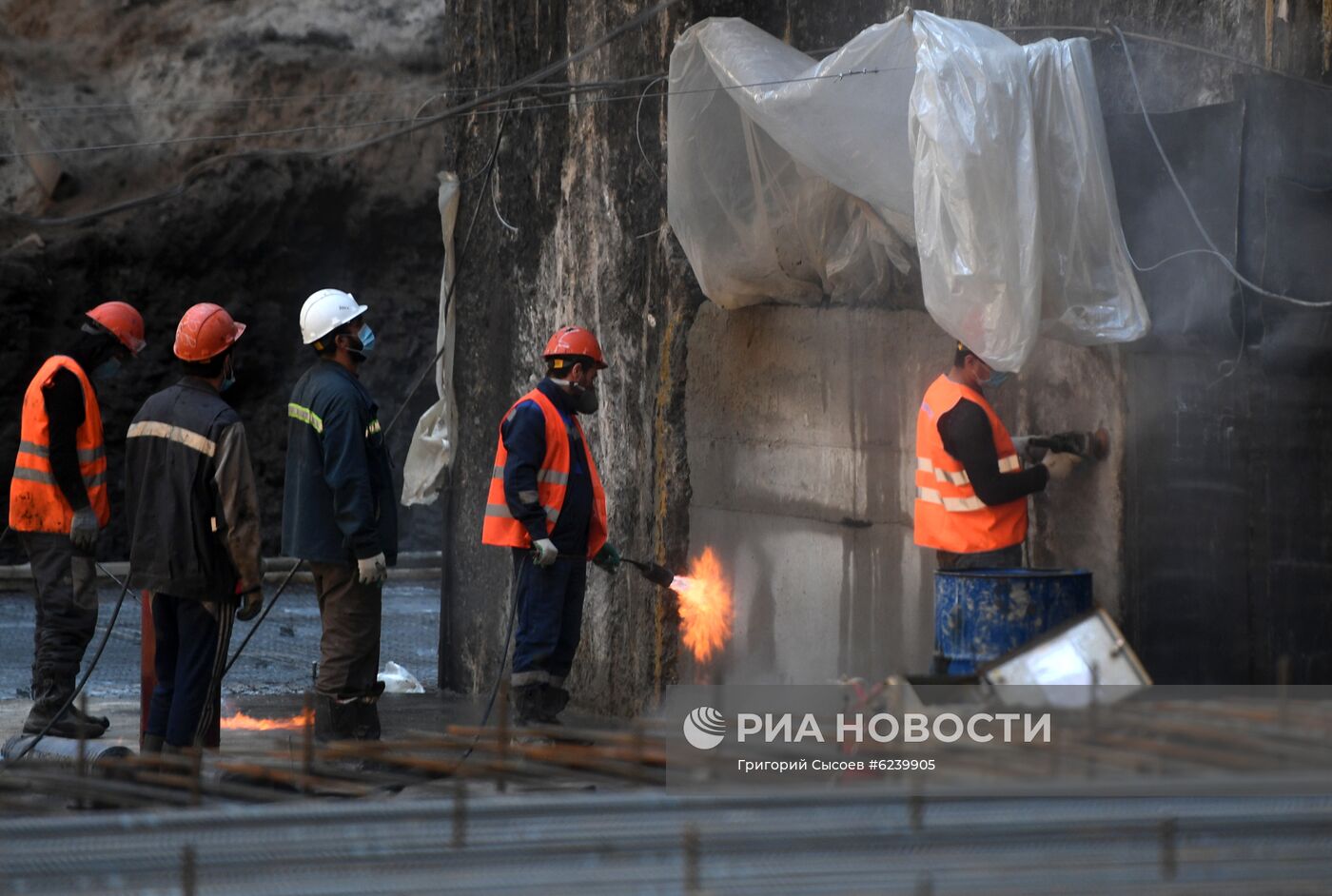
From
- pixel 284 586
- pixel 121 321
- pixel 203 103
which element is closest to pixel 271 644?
pixel 284 586

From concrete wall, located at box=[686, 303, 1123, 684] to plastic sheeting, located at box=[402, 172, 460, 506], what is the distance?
1815 mm

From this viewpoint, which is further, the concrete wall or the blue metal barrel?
the concrete wall

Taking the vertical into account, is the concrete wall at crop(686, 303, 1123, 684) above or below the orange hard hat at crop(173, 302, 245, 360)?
below

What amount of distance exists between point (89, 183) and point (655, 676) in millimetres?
9668

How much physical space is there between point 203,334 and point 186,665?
1198mm

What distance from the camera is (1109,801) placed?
3.28 m

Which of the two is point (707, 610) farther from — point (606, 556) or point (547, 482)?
point (547, 482)

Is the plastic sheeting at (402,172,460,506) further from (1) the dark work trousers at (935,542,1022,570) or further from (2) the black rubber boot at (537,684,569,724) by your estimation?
(1) the dark work trousers at (935,542,1022,570)

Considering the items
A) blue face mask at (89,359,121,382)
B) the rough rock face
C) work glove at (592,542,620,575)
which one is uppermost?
the rough rock face

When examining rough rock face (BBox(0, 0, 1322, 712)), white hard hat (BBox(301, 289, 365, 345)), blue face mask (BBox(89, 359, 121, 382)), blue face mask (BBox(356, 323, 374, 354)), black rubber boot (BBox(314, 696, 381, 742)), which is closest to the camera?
black rubber boot (BBox(314, 696, 381, 742))

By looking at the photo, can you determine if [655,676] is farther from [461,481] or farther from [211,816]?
[211,816]

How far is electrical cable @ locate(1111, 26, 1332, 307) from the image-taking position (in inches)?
210

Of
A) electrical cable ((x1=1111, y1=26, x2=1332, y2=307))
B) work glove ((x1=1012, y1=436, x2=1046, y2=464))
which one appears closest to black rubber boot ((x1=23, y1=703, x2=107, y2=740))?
work glove ((x1=1012, y1=436, x2=1046, y2=464))

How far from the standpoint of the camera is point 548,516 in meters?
6.79
